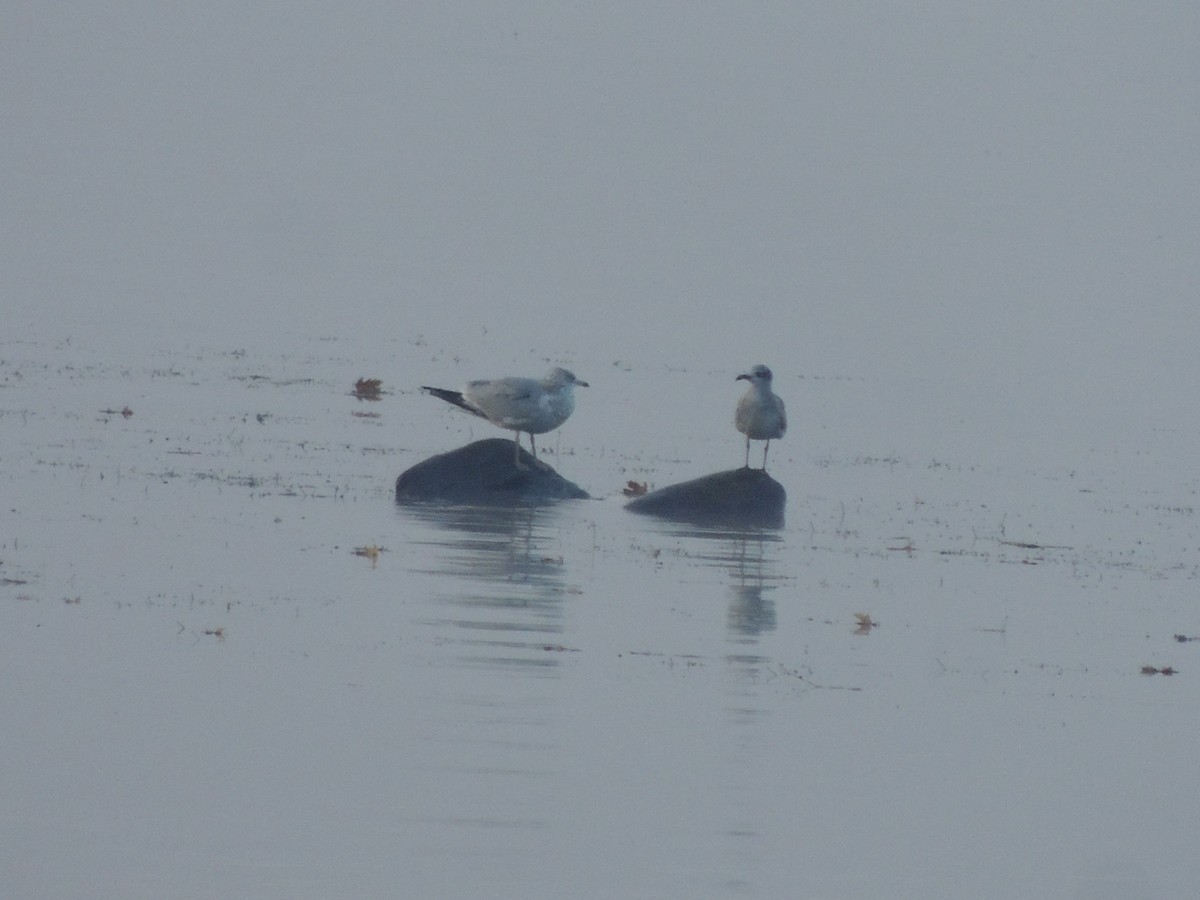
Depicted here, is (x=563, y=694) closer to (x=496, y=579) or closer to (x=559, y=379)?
(x=496, y=579)

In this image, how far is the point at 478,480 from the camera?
65.4ft

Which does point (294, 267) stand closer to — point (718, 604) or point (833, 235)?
point (833, 235)

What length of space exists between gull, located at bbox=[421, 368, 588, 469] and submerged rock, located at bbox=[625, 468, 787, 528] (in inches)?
70.4

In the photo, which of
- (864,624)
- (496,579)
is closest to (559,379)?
(496,579)

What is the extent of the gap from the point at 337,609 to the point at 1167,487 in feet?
52.3

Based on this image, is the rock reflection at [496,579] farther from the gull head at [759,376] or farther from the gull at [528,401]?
the gull head at [759,376]

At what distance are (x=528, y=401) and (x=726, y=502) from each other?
8.10ft

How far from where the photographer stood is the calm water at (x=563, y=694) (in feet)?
29.8

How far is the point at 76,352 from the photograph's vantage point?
1353 inches

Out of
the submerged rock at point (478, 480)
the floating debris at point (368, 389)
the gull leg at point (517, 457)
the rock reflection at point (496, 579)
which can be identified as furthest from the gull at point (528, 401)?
the floating debris at point (368, 389)

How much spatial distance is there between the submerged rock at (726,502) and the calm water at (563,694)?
466 mm

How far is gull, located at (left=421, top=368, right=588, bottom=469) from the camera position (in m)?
21.1

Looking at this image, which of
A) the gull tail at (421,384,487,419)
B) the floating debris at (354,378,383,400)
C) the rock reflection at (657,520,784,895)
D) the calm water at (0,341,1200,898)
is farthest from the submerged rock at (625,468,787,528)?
the floating debris at (354,378,383,400)

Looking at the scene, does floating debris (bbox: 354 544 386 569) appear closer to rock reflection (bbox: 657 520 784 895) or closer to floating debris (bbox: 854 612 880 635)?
rock reflection (bbox: 657 520 784 895)
